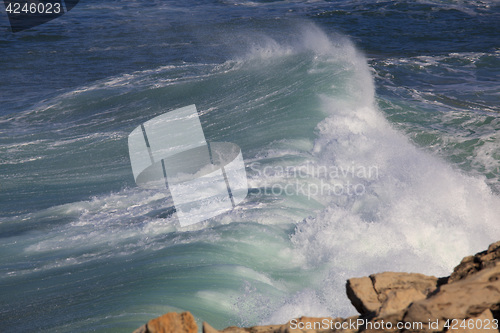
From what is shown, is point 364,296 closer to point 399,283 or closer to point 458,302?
point 399,283

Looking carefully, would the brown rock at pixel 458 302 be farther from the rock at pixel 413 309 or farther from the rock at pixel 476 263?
the rock at pixel 476 263

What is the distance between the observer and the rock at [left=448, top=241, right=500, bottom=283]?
9.70 feet

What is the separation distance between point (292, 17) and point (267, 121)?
38.1 feet

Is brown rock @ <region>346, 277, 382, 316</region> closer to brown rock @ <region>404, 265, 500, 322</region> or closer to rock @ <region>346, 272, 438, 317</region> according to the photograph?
rock @ <region>346, 272, 438, 317</region>

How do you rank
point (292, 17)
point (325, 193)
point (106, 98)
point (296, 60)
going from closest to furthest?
1. point (325, 193)
2. point (106, 98)
3. point (296, 60)
4. point (292, 17)

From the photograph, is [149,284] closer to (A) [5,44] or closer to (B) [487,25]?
(A) [5,44]

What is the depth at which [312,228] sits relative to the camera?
17.3 ft

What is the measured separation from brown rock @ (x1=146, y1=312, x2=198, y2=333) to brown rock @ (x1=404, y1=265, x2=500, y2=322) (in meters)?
1.13

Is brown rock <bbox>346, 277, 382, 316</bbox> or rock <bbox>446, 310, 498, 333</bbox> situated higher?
rock <bbox>446, 310, 498, 333</bbox>

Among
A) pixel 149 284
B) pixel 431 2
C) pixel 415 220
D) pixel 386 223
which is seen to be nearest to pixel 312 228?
pixel 386 223
